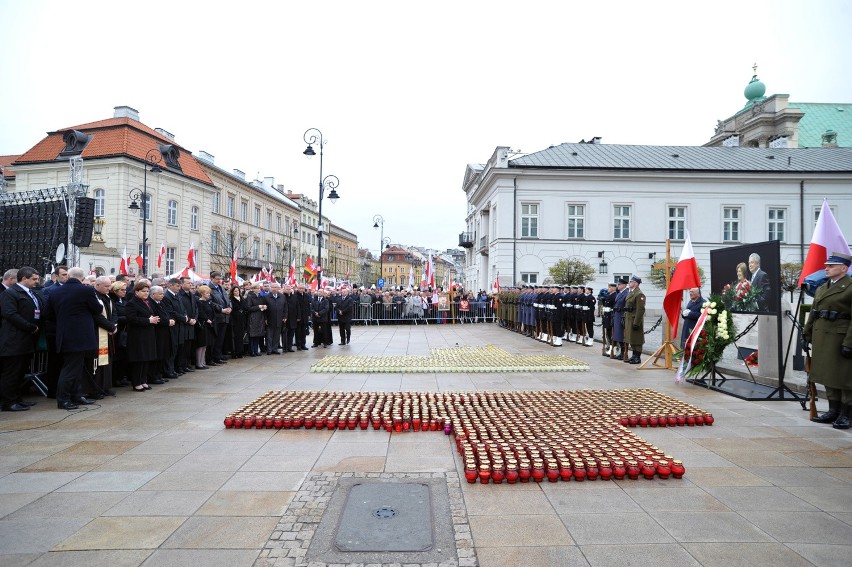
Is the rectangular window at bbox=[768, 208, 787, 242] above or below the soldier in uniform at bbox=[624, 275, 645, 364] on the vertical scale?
above

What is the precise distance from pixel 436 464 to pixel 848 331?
5491mm

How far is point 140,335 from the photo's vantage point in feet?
32.3

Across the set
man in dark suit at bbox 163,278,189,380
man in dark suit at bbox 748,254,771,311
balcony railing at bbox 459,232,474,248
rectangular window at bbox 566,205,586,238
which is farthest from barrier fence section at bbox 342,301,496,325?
balcony railing at bbox 459,232,474,248

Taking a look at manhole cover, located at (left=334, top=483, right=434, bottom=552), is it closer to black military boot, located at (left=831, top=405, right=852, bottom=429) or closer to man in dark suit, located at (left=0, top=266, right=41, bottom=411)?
black military boot, located at (left=831, top=405, right=852, bottom=429)

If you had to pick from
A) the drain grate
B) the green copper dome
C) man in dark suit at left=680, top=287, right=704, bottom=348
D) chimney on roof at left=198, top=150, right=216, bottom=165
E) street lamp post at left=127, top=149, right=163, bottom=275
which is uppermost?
the green copper dome

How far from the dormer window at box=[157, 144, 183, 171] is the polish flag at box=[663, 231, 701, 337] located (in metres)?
43.6

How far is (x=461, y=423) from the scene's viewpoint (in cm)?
683

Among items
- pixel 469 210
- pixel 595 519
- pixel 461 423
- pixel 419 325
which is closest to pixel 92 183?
pixel 419 325

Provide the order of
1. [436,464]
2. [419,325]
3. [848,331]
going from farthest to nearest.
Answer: [419,325] < [848,331] < [436,464]

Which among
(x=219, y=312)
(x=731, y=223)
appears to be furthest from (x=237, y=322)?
(x=731, y=223)

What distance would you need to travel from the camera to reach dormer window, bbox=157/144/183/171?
45.1 m

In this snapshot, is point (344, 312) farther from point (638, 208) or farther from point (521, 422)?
point (638, 208)

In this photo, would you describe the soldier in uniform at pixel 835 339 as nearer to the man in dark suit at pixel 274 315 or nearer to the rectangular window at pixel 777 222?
the man in dark suit at pixel 274 315

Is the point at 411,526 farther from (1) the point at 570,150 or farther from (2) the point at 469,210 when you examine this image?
(2) the point at 469,210
